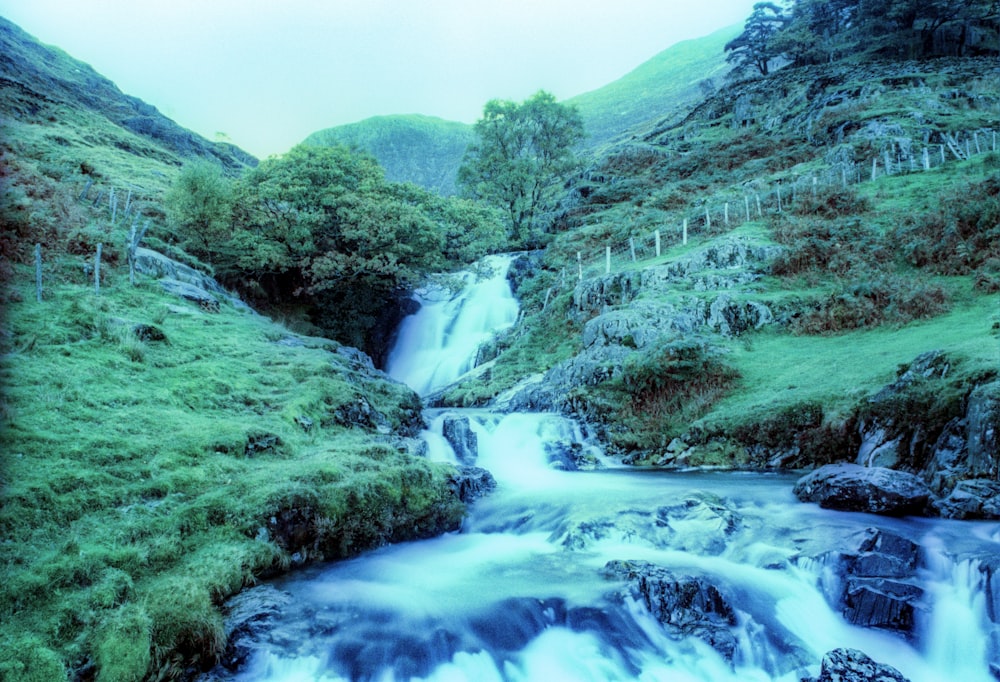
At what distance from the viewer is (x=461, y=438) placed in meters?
15.6

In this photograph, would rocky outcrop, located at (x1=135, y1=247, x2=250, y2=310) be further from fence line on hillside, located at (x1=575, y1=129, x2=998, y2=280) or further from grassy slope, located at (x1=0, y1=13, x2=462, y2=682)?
fence line on hillside, located at (x1=575, y1=129, x2=998, y2=280)

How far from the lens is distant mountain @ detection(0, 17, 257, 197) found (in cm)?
3334

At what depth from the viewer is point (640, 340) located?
1825cm

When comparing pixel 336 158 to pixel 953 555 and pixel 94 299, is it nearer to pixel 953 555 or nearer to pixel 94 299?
pixel 94 299

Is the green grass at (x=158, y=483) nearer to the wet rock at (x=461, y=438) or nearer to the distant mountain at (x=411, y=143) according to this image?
the wet rock at (x=461, y=438)

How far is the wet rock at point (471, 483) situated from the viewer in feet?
36.3

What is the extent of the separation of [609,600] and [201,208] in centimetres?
2359

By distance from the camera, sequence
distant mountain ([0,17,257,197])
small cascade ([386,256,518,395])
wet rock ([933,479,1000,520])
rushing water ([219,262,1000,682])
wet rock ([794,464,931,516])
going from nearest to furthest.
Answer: rushing water ([219,262,1000,682]) → wet rock ([933,479,1000,520]) → wet rock ([794,464,931,516]) → small cascade ([386,256,518,395]) → distant mountain ([0,17,257,197])

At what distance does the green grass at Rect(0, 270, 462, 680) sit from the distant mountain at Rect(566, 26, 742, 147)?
76.2 meters

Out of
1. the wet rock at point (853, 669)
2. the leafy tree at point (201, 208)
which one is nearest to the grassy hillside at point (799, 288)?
the wet rock at point (853, 669)

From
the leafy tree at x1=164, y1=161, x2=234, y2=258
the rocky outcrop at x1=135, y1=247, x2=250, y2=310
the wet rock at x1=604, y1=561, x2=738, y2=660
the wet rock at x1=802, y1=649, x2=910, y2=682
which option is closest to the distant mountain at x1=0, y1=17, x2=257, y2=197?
the leafy tree at x1=164, y1=161, x2=234, y2=258

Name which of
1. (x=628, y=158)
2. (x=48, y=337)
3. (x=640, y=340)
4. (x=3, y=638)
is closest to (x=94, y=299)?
(x=48, y=337)

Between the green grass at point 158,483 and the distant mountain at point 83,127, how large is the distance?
826 inches

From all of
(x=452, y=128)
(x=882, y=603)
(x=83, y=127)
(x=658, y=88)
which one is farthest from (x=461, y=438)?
(x=658, y=88)
